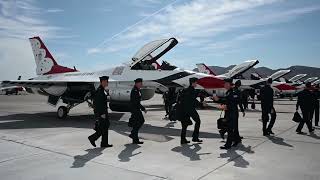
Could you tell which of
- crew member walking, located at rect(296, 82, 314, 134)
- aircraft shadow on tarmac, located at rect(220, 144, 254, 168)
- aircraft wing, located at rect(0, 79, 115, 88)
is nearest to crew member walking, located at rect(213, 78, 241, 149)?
aircraft shadow on tarmac, located at rect(220, 144, 254, 168)

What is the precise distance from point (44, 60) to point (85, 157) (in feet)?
47.5

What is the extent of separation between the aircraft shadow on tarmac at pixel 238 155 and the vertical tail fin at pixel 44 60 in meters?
14.4

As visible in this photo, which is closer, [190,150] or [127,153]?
[127,153]

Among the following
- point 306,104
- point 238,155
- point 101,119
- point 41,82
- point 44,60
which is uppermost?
point 44,60

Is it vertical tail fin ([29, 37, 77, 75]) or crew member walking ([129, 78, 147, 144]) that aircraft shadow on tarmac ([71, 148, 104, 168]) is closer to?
crew member walking ([129, 78, 147, 144])

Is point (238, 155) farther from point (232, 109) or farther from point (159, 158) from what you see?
point (159, 158)

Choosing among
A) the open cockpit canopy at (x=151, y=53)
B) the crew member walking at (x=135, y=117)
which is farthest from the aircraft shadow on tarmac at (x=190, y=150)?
the open cockpit canopy at (x=151, y=53)

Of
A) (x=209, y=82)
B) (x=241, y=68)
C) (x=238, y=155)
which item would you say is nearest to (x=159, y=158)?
(x=238, y=155)

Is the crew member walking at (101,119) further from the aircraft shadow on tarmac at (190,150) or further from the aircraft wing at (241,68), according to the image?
the aircraft wing at (241,68)

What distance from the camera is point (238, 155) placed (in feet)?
21.9

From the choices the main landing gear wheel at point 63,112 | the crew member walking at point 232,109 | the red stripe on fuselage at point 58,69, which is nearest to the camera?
the crew member walking at point 232,109

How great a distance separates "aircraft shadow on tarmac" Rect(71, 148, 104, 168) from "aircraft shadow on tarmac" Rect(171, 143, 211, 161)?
1.72 m

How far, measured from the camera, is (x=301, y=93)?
10211 millimetres

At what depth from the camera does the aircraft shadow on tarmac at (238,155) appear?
19.5 feet
